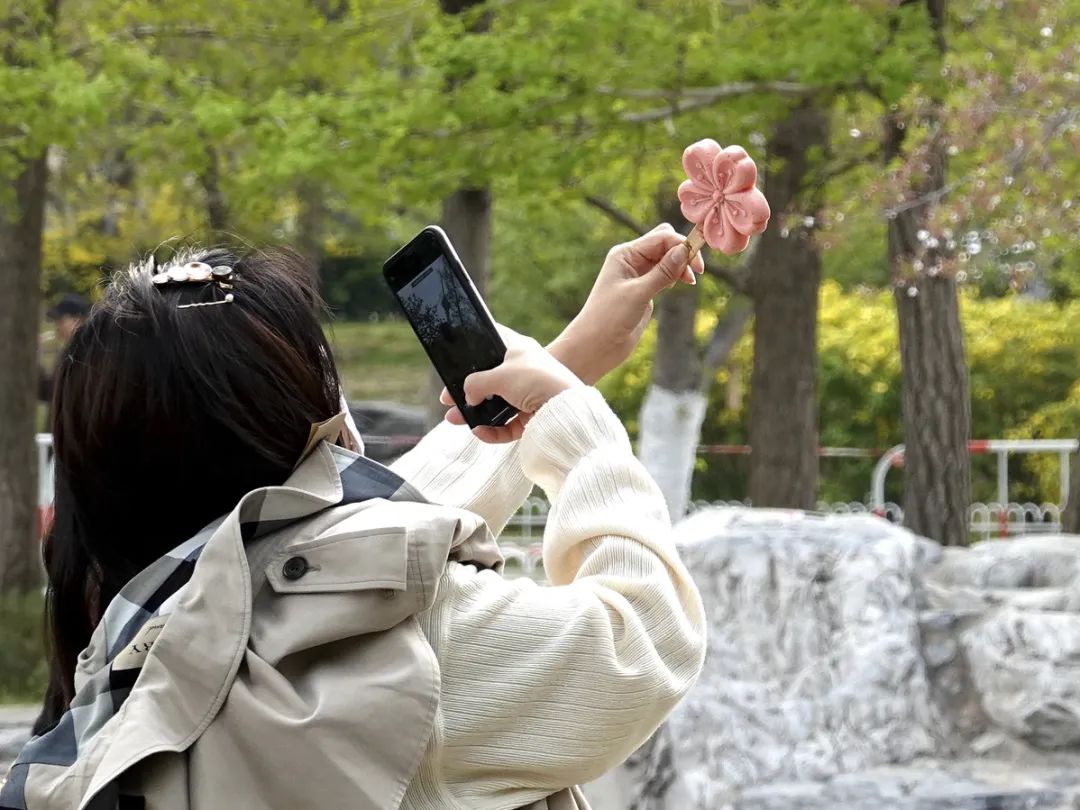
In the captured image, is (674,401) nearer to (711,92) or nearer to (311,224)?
(711,92)

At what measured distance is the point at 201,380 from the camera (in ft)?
3.93

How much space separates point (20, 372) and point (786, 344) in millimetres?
4677

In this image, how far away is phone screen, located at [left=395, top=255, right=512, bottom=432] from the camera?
4.51 feet

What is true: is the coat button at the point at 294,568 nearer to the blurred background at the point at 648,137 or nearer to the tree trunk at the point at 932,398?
the blurred background at the point at 648,137

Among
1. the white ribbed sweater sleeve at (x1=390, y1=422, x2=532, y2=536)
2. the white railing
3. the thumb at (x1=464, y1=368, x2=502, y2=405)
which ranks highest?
the thumb at (x1=464, y1=368, x2=502, y2=405)

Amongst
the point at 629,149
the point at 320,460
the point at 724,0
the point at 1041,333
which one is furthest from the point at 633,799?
the point at 1041,333

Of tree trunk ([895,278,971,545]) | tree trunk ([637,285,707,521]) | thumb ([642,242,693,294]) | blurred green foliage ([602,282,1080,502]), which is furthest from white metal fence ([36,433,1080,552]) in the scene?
thumb ([642,242,693,294])

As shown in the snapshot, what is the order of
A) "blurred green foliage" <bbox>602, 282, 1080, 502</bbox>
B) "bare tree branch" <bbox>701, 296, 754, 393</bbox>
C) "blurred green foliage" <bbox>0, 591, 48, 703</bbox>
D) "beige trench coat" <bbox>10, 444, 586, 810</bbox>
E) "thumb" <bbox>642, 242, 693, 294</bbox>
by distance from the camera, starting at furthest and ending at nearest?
"blurred green foliage" <bbox>602, 282, 1080, 502</bbox>, "bare tree branch" <bbox>701, 296, 754, 393</bbox>, "blurred green foliage" <bbox>0, 591, 48, 703</bbox>, "thumb" <bbox>642, 242, 693, 294</bbox>, "beige trench coat" <bbox>10, 444, 586, 810</bbox>

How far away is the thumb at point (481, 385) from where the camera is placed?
1.35m

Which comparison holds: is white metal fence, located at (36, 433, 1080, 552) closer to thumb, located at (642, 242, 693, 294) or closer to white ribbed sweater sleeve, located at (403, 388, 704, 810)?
thumb, located at (642, 242, 693, 294)

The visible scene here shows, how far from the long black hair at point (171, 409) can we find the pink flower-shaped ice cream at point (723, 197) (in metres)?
0.41

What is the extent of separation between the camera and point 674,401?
10.6 metres

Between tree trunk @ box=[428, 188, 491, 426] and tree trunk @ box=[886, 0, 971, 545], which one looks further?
tree trunk @ box=[428, 188, 491, 426]

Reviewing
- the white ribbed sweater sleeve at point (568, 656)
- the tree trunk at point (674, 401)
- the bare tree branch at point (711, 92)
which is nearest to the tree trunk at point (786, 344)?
the bare tree branch at point (711, 92)
